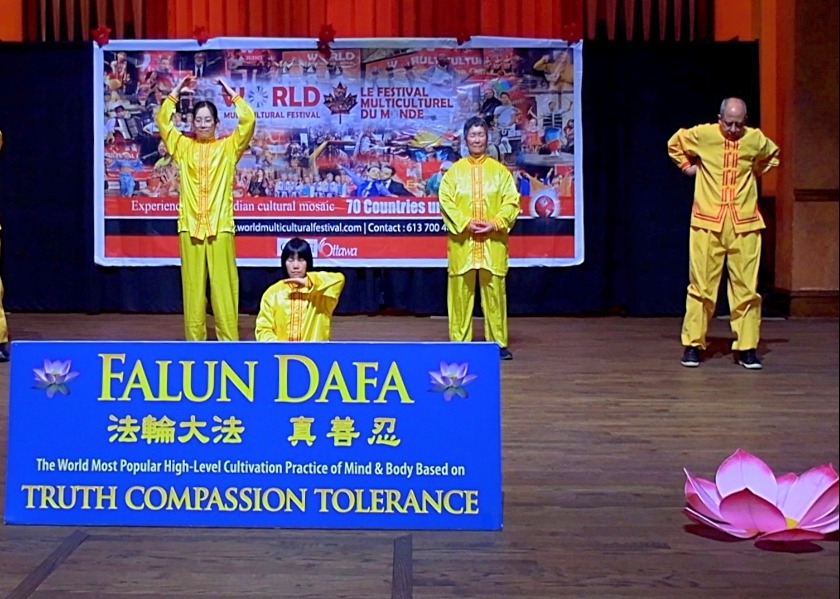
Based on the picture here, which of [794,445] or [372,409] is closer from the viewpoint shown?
[372,409]

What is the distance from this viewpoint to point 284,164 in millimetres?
7363

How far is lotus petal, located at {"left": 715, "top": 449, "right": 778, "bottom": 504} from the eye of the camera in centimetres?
258

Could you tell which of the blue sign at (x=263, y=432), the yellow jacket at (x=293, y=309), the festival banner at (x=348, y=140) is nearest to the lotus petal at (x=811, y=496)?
the blue sign at (x=263, y=432)

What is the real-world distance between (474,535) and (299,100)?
5.20 metres

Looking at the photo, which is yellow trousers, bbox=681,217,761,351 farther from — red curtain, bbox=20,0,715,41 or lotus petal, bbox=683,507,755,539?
red curtain, bbox=20,0,715,41

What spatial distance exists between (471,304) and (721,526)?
311cm

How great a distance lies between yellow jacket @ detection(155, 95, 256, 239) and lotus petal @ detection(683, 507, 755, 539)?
329 centimetres

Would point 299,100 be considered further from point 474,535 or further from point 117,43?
point 474,535

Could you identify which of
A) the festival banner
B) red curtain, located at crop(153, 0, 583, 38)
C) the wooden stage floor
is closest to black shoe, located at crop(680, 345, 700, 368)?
the wooden stage floor

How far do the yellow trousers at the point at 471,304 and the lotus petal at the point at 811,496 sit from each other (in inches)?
119

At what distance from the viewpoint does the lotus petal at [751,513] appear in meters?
2.48

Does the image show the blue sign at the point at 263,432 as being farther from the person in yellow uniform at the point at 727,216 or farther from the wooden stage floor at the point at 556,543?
the person in yellow uniform at the point at 727,216

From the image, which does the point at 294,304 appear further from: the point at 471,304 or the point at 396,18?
the point at 396,18

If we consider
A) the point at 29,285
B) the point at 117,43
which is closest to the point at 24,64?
the point at 117,43
